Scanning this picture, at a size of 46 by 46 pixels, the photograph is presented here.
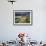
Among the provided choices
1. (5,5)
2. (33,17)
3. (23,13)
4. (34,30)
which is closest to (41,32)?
(34,30)

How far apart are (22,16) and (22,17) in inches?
1.6

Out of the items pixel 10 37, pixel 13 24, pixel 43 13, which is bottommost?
pixel 10 37

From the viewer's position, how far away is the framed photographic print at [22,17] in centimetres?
510

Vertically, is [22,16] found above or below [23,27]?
above

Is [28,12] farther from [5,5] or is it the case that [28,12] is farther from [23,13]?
[5,5]

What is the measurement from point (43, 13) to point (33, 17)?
43 cm

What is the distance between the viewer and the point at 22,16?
5.14m

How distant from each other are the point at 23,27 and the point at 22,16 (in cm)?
45

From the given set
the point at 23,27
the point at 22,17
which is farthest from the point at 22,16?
the point at 23,27

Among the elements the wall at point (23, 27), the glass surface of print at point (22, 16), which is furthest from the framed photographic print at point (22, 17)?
the wall at point (23, 27)

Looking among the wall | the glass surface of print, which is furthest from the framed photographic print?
the wall

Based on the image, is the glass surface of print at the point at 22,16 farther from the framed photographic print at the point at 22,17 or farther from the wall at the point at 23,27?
the wall at the point at 23,27

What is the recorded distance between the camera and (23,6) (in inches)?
202

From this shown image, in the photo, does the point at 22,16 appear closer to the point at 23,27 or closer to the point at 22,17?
the point at 22,17
